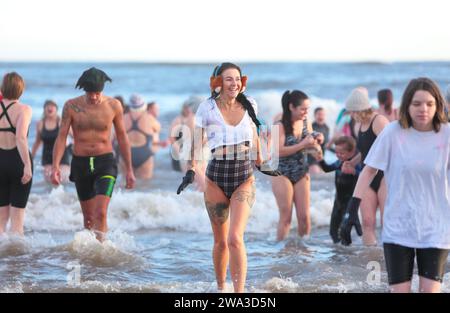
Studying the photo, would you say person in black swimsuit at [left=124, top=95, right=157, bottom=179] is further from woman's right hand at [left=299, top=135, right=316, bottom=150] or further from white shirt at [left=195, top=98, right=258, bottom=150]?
white shirt at [left=195, top=98, right=258, bottom=150]

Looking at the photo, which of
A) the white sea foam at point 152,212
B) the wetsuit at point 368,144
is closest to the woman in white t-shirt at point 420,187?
the wetsuit at point 368,144

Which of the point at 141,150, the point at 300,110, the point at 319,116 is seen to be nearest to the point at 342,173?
the point at 300,110

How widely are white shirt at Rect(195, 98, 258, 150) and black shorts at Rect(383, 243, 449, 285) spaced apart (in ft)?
5.68

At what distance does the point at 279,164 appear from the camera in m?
8.93

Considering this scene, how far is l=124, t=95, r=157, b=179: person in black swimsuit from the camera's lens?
1454 centimetres

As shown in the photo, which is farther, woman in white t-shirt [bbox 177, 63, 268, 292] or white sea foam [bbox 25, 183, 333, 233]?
white sea foam [bbox 25, 183, 333, 233]

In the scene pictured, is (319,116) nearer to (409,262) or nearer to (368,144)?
(368,144)

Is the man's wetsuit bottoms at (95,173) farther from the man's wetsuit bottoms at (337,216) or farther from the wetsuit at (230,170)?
the man's wetsuit bottoms at (337,216)

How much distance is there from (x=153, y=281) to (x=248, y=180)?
1.92 metres

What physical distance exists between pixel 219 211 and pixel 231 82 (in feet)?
3.29

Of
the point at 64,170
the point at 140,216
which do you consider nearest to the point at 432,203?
the point at 140,216

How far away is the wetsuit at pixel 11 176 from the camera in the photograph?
8.21 m

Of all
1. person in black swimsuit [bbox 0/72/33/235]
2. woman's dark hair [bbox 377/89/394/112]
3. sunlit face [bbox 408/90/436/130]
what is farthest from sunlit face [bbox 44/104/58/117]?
sunlit face [bbox 408/90/436/130]
